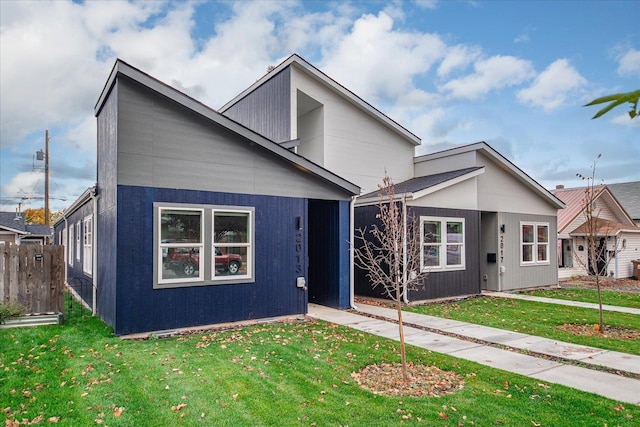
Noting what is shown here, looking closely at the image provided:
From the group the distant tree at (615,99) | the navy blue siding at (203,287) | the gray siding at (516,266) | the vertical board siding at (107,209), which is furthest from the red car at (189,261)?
the gray siding at (516,266)

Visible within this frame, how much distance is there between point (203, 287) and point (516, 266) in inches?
483

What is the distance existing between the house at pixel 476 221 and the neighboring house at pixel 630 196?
48.8 feet

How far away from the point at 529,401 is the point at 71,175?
4813 centimetres

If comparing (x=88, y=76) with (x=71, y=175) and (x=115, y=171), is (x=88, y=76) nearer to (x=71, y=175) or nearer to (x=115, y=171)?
(x=115, y=171)

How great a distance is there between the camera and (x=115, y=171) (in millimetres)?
8195

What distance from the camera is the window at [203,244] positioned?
27.9 ft

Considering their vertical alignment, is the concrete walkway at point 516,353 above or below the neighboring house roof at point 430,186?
below

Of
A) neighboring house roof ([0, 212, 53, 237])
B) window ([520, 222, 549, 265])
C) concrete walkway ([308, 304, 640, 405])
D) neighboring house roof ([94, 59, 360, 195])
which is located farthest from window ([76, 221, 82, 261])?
neighboring house roof ([0, 212, 53, 237])

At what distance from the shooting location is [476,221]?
1451 cm

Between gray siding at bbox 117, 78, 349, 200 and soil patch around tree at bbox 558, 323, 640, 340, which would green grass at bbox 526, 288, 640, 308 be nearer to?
soil patch around tree at bbox 558, 323, 640, 340

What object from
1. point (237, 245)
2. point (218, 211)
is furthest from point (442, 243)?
point (218, 211)

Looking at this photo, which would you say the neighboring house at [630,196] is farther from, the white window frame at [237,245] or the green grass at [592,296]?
the white window frame at [237,245]

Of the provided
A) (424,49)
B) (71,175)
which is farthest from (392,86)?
(71,175)

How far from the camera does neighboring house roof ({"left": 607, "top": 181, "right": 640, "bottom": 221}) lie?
28175mm
